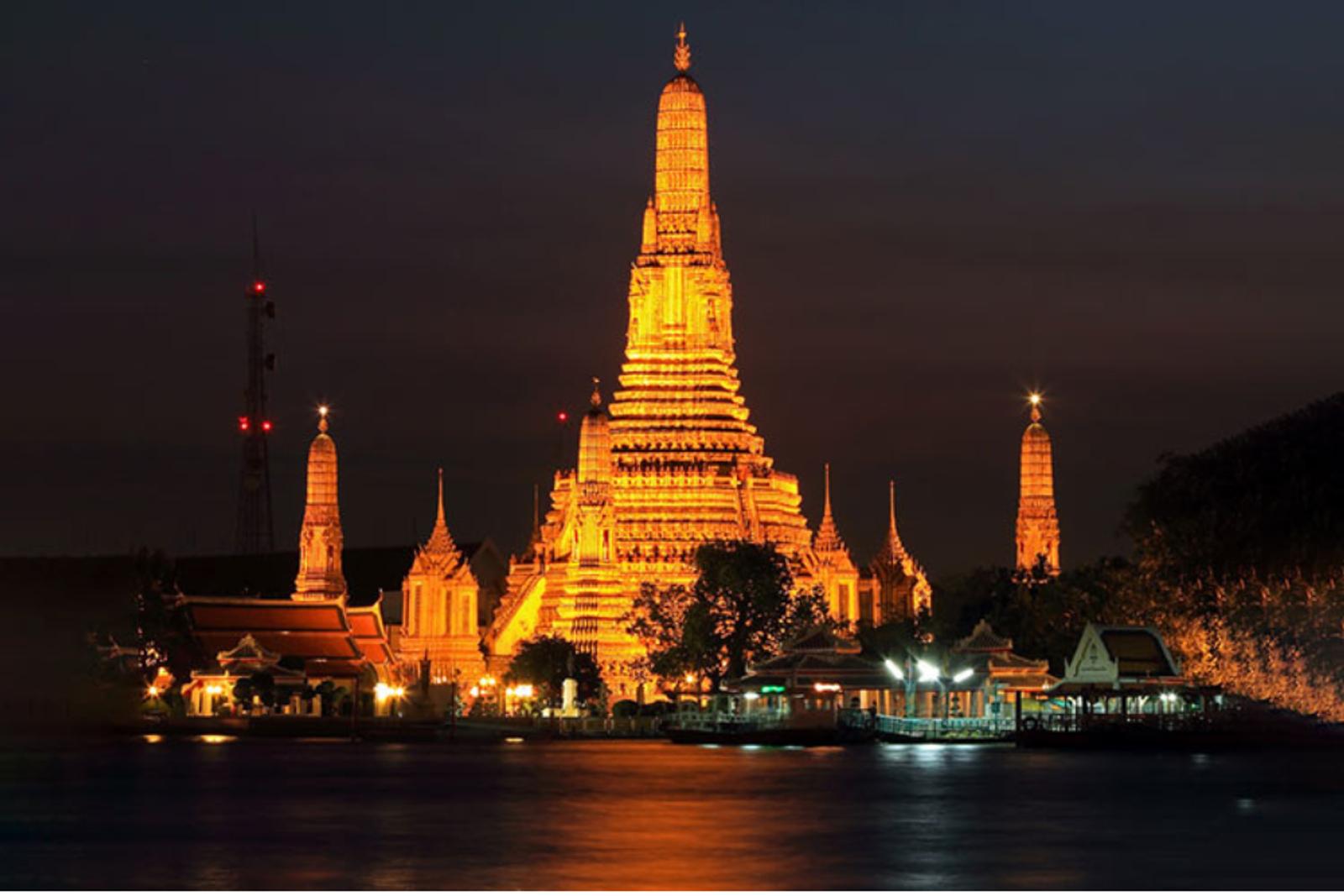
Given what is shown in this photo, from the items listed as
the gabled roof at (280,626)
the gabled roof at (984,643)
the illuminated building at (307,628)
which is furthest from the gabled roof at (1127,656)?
the gabled roof at (280,626)

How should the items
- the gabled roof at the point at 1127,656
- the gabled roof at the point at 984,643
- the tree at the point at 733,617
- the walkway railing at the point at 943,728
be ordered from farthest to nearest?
1. the tree at the point at 733,617
2. the gabled roof at the point at 984,643
3. the walkway railing at the point at 943,728
4. the gabled roof at the point at 1127,656

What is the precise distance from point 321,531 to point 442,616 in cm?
799

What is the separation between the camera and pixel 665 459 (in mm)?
146625

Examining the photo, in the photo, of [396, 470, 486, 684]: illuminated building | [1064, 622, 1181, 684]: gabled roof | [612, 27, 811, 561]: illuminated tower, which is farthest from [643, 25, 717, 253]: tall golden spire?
[1064, 622, 1181, 684]: gabled roof

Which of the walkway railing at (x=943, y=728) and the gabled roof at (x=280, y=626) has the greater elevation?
the gabled roof at (x=280, y=626)

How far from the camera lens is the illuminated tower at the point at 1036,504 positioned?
157250mm

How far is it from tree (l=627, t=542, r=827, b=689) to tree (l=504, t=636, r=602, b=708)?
21.8ft

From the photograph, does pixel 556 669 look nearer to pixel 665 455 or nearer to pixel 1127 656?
pixel 665 455

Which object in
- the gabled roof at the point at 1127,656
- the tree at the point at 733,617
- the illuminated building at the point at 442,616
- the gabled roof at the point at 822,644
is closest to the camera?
the gabled roof at the point at 1127,656

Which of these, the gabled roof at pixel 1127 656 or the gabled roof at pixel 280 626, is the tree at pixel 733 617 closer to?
the gabled roof at pixel 1127 656

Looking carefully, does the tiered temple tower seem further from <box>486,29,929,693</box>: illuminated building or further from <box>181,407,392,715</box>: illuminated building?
<box>181,407,392,715</box>: illuminated building

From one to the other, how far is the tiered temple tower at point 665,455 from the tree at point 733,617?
11.4 m

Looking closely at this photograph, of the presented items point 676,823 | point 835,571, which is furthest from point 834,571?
point 676,823

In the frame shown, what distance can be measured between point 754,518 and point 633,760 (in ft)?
164
